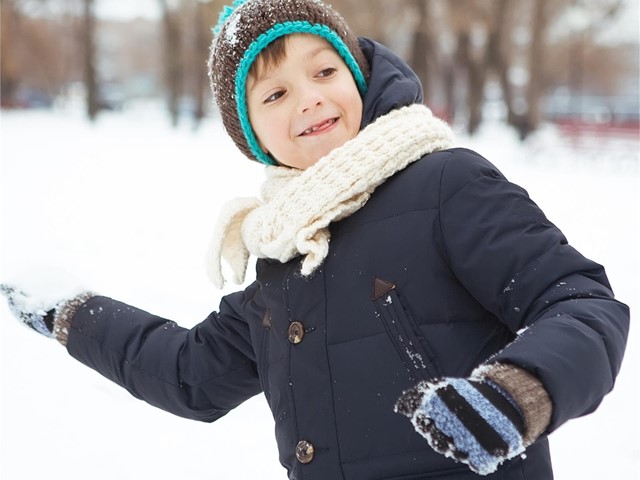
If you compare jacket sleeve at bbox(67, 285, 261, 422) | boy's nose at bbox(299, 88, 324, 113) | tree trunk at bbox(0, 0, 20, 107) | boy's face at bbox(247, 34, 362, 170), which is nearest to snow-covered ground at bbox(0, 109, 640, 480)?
jacket sleeve at bbox(67, 285, 261, 422)

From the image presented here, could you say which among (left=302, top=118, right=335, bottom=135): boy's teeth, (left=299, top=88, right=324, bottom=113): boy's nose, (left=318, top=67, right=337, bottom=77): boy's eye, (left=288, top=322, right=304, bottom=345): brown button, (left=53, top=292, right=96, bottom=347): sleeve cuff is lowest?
(left=53, top=292, right=96, bottom=347): sleeve cuff

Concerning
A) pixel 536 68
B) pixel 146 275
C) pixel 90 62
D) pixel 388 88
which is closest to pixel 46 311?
pixel 388 88

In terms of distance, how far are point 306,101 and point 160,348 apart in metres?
0.82

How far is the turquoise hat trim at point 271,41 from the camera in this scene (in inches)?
72.5

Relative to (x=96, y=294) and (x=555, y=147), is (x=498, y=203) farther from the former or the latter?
(x=555, y=147)

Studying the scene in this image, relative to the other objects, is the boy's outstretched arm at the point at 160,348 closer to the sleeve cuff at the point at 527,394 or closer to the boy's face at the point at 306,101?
the boy's face at the point at 306,101

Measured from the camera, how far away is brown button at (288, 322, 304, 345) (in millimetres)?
1616

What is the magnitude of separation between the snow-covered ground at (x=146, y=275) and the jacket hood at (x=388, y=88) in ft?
3.62

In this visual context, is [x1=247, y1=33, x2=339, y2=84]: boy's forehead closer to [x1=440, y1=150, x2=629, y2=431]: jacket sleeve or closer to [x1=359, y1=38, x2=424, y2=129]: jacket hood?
[x1=359, y1=38, x2=424, y2=129]: jacket hood

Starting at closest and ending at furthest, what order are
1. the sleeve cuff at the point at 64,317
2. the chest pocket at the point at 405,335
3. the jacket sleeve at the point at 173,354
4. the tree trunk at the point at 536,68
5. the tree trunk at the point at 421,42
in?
1. the chest pocket at the point at 405,335
2. the jacket sleeve at the point at 173,354
3. the sleeve cuff at the point at 64,317
4. the tree trunk at the point at 536,68
5. the tree trunk at the point at 421,42

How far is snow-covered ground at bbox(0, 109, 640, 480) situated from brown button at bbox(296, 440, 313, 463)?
40.7 inches

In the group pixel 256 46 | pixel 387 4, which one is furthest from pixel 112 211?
pixel 387 4

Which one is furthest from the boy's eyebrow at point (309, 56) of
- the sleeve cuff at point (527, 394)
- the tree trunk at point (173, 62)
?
the tree trunk at point (173, 62)

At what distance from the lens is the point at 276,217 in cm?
171
